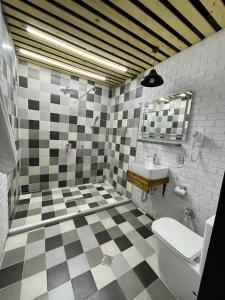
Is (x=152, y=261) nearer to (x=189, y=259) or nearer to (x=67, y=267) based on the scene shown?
(x=189, y=259)

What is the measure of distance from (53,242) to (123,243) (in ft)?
2.72

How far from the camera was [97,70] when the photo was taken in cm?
237

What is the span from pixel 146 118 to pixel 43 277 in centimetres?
231

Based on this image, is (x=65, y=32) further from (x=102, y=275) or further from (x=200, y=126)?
(x=102, y=275)

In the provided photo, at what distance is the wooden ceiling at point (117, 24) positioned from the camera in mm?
1214

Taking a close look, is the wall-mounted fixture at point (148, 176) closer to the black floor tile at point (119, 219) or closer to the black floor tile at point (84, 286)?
the black floor tile at point (119, 219)

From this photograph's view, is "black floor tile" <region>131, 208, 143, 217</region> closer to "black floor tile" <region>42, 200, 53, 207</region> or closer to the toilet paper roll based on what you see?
the toilet paper roll

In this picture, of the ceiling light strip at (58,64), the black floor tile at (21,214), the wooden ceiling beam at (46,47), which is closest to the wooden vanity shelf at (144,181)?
the black floor tile at (21,214)

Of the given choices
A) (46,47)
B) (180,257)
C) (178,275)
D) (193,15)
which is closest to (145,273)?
(178,275)

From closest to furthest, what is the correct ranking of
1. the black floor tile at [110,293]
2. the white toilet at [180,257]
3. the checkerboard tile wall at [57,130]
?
the white toilet at [180,257] → the black floor tile at [110,293] → the checkerboard tile wall at [57,130]

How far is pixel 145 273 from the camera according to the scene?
1.32 m

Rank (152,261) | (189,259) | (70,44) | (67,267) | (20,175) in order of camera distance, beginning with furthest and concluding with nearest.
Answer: (20,175), (70,44), (152,261), (67,267), (189,259)

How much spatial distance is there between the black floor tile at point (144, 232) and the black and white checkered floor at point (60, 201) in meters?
0.68

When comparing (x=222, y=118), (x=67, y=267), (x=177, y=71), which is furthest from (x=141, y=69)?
(x=67, y=267)
